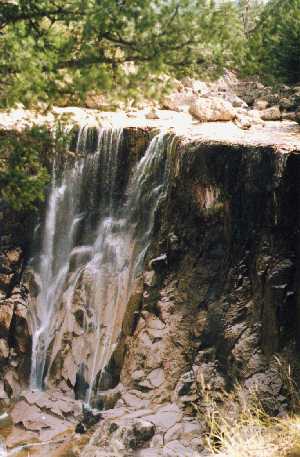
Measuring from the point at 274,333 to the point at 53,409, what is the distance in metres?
4.41

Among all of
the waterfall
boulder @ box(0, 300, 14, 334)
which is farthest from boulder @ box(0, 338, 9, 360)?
the waterfall

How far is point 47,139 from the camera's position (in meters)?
5.71

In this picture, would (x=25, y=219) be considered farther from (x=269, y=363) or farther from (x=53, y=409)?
(x=269, y=363)

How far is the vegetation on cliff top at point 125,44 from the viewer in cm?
503

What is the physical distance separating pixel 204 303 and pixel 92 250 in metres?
3.16

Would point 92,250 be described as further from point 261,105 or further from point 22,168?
point 261,105

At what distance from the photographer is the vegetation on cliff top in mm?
5027

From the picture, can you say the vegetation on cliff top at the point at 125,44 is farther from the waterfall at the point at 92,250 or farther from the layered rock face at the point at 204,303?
the waterfall at the point at 92,250

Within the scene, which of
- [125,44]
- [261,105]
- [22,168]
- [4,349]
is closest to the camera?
[125,44]

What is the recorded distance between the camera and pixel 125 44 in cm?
546

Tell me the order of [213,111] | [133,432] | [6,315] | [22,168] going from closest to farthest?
[22,168] < [133,432] < [6,315] < [213,111]

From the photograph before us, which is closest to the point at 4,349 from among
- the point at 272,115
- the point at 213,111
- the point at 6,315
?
the point at 6,315

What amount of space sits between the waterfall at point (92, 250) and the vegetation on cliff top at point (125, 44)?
520 centimetres

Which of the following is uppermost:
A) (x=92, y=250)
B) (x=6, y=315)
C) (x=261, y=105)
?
(x=261, y=105)
